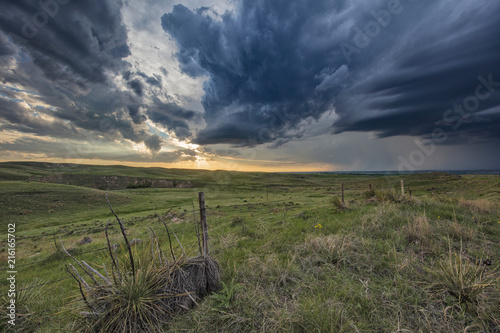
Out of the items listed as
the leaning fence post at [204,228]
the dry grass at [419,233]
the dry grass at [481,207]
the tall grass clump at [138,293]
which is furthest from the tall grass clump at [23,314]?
the dry grass at [481,207]

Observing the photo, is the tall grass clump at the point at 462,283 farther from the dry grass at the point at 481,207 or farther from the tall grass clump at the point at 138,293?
the dry grass at the point at 481,207

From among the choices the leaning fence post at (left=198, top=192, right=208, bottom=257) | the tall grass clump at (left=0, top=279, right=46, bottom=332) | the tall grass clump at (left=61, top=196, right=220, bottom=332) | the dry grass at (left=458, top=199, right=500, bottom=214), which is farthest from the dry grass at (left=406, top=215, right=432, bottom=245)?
the tall grass clump at (left=0, top=279, right=46, bottom=332)

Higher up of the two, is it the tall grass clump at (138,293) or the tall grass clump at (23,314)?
the tall grass clump at (138,293)

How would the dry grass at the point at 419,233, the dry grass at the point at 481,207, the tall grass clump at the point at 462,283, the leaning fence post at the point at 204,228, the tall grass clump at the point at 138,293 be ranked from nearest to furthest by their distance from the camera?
1. the tall grass clump at the point at 138,293
2. the tall grass clump at the point at 462,283
3. the leaning fence post at the point at 204,228
4. the dry grass at the point at 419,233
5. the dry grass at the point at 481,207

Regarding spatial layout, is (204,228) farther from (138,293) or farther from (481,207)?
(481,207)

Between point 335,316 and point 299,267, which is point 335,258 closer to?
point 299,267

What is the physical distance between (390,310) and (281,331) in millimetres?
2041

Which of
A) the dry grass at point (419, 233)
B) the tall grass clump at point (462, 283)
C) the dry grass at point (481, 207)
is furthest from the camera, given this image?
the dry grass at point (481, 207)

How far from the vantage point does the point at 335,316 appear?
316 cm

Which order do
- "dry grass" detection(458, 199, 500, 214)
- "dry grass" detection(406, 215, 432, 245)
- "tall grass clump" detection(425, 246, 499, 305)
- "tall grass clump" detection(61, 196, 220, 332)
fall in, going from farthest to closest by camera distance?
"dry grass" detection(458, 199, 500, 214) < "dry grass" detection(406, 215, 432, 245) < "tall grass clump" detection(425, 246, 499, 305) < "tall grass clump" detection(61, 196, 220, 332)

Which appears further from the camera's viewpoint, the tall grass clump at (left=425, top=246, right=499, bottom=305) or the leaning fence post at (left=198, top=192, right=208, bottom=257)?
the leaning fence post at (left=198, top=192, right=208, bottom=257)

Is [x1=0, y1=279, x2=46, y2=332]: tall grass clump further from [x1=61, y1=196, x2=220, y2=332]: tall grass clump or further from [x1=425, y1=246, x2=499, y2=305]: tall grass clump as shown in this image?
[x1=425, y1=246, x2=499, y2=305]: tall grass clump

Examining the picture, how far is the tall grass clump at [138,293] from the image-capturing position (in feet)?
9.93

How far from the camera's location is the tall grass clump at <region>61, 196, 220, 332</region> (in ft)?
9.93
